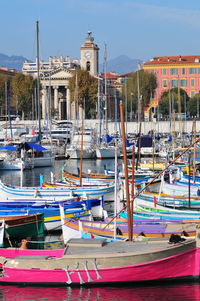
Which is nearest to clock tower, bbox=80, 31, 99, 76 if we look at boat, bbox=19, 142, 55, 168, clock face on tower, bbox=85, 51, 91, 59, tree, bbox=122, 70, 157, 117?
clock face on tower, bbox=85, 51, 91, 59

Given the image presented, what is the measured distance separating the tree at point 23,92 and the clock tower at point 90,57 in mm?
33450

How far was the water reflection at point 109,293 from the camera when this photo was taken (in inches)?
760

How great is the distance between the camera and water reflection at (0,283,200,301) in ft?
63.3

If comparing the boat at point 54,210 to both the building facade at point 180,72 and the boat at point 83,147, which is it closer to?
the boat at point 83,147

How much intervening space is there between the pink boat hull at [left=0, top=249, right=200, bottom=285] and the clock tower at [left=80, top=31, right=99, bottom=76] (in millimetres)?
134133

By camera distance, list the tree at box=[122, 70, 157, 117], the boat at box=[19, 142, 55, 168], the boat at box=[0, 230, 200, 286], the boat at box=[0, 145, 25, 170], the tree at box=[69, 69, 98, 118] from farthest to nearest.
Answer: the tree at box=[122, 70, 157, 117] < the tree at box=[69, 69, 98, 118] < the boat at box=[19, 142, 55, 168] < the boat at box=[0, 145, 25, 170] < the boat at box=[0, 230, 200, 286]

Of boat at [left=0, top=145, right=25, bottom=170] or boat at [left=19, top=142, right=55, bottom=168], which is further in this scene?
boat at [left=19, top=142, right=55, bottom=168]

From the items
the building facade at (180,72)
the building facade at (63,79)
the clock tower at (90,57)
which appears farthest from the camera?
the clock tower at (90,57)

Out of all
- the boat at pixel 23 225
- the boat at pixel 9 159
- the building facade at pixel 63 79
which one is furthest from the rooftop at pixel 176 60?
the boat at pixel 23 225

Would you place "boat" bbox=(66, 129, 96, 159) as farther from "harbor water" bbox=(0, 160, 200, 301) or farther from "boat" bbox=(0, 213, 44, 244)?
"harbor water" bbox=(0, 160, 200, 301)

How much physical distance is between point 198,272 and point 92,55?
13598 centimetres

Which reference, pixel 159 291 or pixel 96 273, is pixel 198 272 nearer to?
pixel 159 291

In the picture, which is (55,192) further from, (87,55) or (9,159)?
(87,55)

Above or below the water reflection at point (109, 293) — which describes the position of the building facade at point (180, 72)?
above
